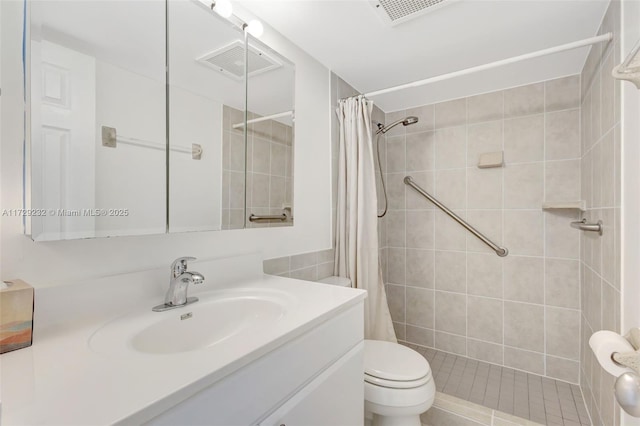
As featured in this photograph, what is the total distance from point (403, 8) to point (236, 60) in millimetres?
755

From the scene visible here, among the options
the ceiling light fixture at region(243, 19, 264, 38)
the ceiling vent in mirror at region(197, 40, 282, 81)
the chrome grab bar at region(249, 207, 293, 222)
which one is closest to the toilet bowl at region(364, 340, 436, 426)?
the chrome grab bar at region(249, 207, 293, 222)

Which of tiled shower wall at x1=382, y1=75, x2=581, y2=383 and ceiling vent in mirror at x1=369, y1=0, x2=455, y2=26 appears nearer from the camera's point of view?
ceiling vent in mirror at x1=369, y1=0, x2=455, y2=26

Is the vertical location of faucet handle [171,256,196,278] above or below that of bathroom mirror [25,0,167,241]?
below

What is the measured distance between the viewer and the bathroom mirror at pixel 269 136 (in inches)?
50.9

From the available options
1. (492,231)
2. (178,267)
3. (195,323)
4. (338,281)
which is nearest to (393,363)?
(338,281)

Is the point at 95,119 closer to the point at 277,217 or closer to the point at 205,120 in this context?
the point at 205,120

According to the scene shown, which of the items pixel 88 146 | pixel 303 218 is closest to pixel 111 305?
pixel 88 146

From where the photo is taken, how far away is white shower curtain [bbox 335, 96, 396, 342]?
5.84ft

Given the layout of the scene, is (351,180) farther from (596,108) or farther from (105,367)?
(105,367)

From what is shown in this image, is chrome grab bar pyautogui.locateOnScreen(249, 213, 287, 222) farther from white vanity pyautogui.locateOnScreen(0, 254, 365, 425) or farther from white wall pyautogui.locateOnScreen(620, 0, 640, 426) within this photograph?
white wall pyautogui.locateOnScreen(620, 0, 640, 426)

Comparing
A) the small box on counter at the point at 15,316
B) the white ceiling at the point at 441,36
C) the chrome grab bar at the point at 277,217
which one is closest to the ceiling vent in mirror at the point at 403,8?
the white ceiling at the point at 441,36

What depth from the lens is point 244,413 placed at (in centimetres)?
62

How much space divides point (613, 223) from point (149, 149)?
1748mm

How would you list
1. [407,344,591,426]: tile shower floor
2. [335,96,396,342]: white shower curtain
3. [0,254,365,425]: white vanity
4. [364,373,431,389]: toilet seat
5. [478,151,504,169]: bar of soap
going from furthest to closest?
[478,151,504,169]: bar of soap, [335,96,396,342]: white shower curtain, [407,344,591,426]: tile shower floor, [364,373,431,389]: toilet seat, [0,254,365,425]: white vanity
